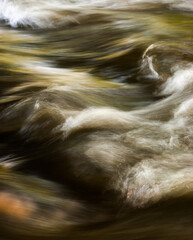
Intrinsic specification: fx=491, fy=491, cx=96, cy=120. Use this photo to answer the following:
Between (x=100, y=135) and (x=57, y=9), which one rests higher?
(x=57, y=9)

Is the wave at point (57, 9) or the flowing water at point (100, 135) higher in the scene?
the wave at point (57, 9)

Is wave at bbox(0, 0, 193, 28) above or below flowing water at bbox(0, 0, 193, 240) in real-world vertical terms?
above

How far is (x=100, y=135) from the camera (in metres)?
2.76

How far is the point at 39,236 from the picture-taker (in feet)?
5.77

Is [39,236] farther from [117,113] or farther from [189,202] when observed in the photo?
[117,113]

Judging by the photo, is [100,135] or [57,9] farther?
[57,9]

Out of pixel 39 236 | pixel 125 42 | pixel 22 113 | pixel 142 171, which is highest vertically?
pixel 125 42

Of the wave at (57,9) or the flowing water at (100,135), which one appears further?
the wave at (57,9)

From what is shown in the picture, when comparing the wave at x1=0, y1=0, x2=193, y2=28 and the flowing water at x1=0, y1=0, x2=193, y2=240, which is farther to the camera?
the wave at x1=0, y1=0, x2=193, y2=28

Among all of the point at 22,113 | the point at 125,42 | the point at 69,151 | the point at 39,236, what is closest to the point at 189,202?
the point at 39,236

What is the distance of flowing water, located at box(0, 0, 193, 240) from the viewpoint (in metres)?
1.93

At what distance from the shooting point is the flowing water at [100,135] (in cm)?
193

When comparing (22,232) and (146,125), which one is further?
(146,125)

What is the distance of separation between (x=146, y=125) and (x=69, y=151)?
563mm
